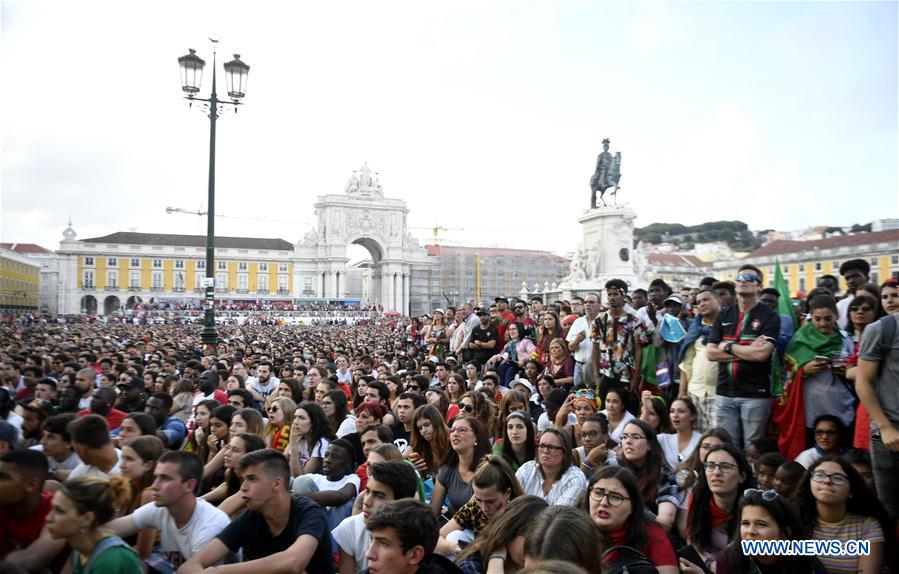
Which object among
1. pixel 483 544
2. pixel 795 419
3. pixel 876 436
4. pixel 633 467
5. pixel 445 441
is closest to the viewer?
pixel 483 544

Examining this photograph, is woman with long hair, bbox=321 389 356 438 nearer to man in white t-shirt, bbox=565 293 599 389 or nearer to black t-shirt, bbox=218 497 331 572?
black t-shirt, bbox=218 497 331 572

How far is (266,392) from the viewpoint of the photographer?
9.77 meters

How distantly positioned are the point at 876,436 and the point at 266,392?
7.96 m

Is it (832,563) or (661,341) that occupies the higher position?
(661,341)

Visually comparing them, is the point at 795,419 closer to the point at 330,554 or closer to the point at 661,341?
the point at 661,341

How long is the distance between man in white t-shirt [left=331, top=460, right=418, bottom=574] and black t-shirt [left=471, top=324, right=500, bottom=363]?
7256mm

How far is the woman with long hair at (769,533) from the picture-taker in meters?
3.32

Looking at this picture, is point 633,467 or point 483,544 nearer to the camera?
point 483,544

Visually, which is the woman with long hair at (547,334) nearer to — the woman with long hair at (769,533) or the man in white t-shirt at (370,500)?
the man in white t-shirt at (370,500)

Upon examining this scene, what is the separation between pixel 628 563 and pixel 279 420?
4.09 metres

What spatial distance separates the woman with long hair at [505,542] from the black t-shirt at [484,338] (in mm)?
7669

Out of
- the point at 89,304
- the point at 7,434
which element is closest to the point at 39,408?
the point at 7,434

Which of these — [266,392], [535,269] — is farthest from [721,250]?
[266,392]

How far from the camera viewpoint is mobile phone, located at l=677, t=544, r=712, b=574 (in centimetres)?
366
